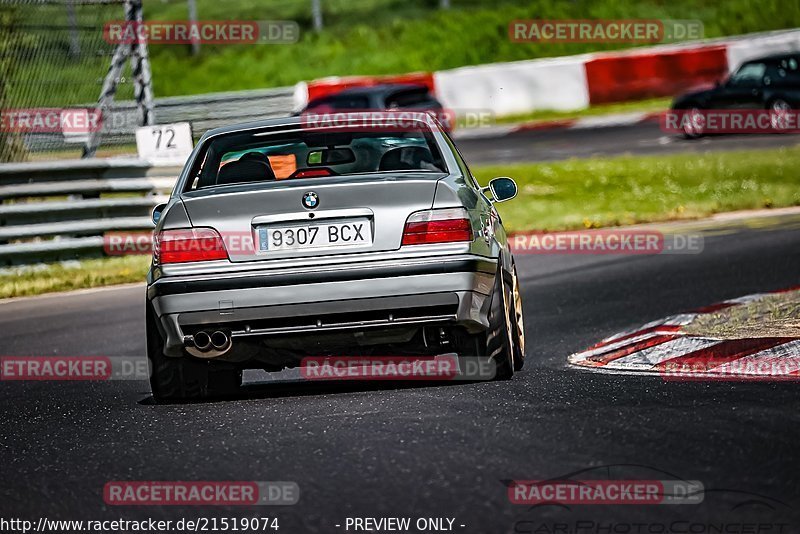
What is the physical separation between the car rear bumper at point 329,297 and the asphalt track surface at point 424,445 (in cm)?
38

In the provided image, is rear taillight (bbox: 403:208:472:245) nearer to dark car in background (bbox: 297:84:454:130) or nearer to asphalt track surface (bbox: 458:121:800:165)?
asphalt track surface (bbox: 458:121:800:165)

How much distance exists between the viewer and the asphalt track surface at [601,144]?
23156 mm

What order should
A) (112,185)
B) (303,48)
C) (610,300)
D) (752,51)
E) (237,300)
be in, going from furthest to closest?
1. (303,48)
2. (752,51)
3. (112,185)
4. (610,300)
5. (237,300)

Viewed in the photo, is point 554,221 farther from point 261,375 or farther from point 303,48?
point 303,48

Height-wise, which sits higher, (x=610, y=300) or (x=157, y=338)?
(x=157, y=338)

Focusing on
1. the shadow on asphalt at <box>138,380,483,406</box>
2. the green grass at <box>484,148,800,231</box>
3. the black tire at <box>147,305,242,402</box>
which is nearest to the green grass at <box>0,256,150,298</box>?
the green grass at <box>484,148,800,231</box>

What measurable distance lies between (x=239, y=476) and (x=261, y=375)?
11.5 feet

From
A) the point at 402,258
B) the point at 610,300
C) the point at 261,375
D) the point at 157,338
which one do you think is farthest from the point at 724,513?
the point at 610,300

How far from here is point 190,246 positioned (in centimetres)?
641

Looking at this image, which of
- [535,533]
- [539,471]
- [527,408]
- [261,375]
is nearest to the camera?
[535,533]

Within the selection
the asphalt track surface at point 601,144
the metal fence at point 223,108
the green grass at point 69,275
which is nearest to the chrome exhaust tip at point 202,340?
the green grass at point 69,275

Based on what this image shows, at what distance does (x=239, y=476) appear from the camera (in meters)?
4.96

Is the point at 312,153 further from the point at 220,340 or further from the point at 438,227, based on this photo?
the point at 220,340

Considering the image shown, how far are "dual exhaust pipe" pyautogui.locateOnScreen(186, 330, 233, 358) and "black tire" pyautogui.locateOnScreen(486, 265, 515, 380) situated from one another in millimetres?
1206
